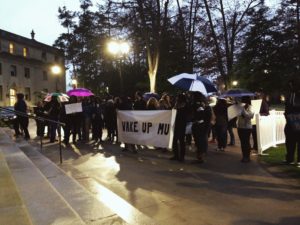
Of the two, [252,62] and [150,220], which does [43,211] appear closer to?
[150,220]

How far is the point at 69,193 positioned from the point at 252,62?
48609 mm

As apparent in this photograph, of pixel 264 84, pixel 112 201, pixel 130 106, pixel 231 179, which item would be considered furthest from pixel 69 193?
pixel 264 84

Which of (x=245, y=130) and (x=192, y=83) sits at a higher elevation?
(x=192, y=83)

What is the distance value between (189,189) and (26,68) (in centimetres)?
6305

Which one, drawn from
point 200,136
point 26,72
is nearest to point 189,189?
point 200,136

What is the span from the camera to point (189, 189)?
25.2ft

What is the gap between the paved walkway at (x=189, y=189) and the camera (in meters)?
6.05

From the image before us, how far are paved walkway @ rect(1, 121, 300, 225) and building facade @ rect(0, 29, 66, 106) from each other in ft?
157

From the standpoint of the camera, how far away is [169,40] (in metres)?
33.9

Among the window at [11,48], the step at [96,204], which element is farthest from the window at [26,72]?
the step at [96,204]

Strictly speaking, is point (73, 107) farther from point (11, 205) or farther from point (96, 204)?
point (11, 205)

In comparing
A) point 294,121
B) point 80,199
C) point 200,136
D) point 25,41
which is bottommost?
point 80,199

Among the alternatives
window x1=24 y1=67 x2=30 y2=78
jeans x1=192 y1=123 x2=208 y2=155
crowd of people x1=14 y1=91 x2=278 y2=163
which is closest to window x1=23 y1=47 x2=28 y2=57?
window x1=24 y1=67 x2=30 y2=78

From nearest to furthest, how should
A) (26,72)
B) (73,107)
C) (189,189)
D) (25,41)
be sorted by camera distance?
(189,189), (73,107), (26,72), (25,41)
